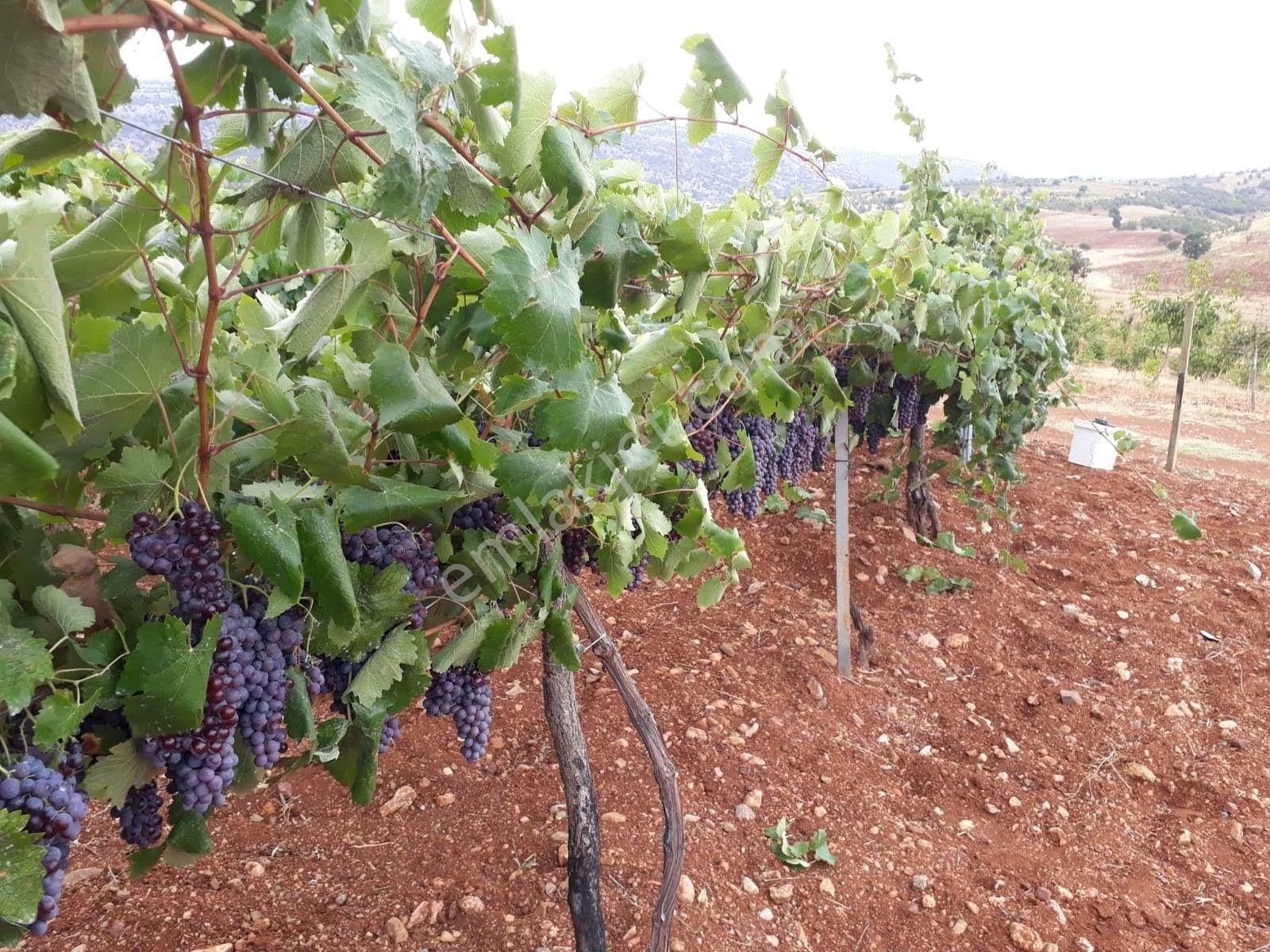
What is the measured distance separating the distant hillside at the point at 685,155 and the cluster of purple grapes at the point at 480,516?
0.66 m

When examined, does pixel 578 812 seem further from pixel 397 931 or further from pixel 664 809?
pixel 397 931

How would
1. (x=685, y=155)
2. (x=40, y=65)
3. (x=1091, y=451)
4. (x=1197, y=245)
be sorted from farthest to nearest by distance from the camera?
1. (x=1197, y=245)
2. (x=1091, y=451)
3. (x=685, y=155)
4. (x=40, y=65)

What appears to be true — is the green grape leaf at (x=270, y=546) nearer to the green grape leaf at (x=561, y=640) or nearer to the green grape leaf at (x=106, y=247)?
the green grape leaf at (x=106, y=247)

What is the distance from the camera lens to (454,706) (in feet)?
5.17

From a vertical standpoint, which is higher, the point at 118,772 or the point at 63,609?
the point at 63,609

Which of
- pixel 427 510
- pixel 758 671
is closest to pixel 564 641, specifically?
pixel 427 510

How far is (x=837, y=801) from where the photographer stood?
319cm

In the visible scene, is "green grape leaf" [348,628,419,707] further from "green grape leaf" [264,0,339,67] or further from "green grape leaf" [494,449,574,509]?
"green grape leaf" [264,0,339,67]

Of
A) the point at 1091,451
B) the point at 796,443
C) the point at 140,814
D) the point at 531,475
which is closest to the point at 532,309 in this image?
the point at 531,475

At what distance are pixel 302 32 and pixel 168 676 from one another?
0.71 meters

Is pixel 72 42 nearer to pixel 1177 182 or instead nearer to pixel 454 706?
pixel 454 706

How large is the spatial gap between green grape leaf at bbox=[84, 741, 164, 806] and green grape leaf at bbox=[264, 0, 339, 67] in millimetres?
855

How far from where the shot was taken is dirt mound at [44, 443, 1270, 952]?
2570mm

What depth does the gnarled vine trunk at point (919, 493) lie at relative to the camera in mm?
4906
